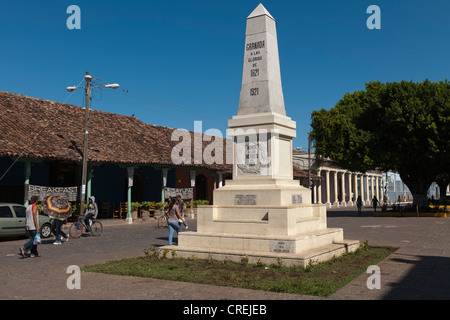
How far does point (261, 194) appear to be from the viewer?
942 centimetres

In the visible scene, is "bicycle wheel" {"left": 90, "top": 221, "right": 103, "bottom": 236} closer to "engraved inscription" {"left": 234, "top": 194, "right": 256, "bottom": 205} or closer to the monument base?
the monument base

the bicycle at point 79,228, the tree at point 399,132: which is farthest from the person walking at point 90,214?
the tree at point 399,132

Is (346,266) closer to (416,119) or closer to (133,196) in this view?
(416,119)

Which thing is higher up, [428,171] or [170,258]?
[428,171]

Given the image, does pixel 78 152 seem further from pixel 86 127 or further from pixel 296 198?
pixel 296 198

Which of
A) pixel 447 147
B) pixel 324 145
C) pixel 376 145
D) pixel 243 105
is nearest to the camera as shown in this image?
pixel 243 105

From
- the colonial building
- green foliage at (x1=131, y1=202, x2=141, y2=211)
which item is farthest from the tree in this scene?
green foliage at (x1=131, y1=202, x2=141, y2=211)

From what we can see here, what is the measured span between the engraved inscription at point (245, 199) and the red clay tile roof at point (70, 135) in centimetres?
1194

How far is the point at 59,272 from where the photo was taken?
796cm

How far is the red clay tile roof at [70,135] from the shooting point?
749 inches

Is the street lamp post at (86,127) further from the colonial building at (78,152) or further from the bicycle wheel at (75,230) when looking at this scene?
the bicycle wheel at (75,230)

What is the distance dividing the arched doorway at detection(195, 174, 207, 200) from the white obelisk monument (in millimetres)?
22661
